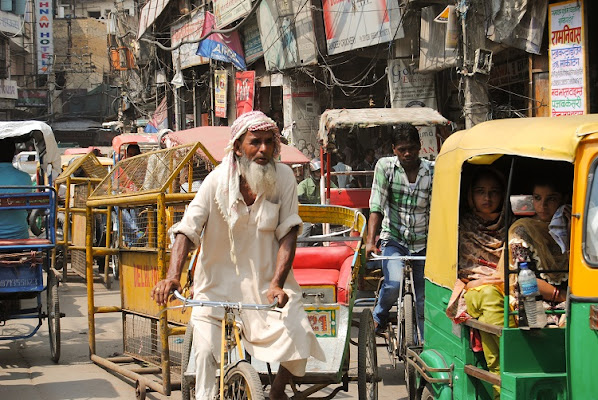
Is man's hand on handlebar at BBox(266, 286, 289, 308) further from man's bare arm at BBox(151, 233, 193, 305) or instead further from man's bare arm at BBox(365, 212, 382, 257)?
man's bare arm at BBox(365, 212, 382, 257)

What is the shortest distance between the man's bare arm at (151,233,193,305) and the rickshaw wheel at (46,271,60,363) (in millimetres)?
4133

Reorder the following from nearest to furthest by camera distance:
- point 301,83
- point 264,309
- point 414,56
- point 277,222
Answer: point 264,309 < point 277,222 < point 414,56 < point 301,83

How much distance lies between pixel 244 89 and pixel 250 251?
63.2 ft

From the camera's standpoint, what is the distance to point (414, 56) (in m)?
17.0

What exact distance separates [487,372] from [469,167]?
1.35 metres

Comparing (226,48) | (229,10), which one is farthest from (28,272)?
(226,48)

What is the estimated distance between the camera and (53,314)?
849 centimetres

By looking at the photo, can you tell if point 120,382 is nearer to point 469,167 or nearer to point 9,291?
point 9,291

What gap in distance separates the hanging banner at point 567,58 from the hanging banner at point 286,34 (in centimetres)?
796

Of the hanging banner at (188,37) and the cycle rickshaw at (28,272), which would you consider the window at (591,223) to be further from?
the hanging banner at (188,37)

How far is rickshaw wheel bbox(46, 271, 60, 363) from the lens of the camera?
8250mm

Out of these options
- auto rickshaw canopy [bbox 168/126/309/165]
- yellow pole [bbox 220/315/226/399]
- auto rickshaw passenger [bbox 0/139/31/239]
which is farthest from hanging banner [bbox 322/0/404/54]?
yellow pole [bbox 220/315/226/399]

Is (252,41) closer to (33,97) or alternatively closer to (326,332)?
(326,332)

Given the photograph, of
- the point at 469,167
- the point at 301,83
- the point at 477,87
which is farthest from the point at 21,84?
the point at 469,167
